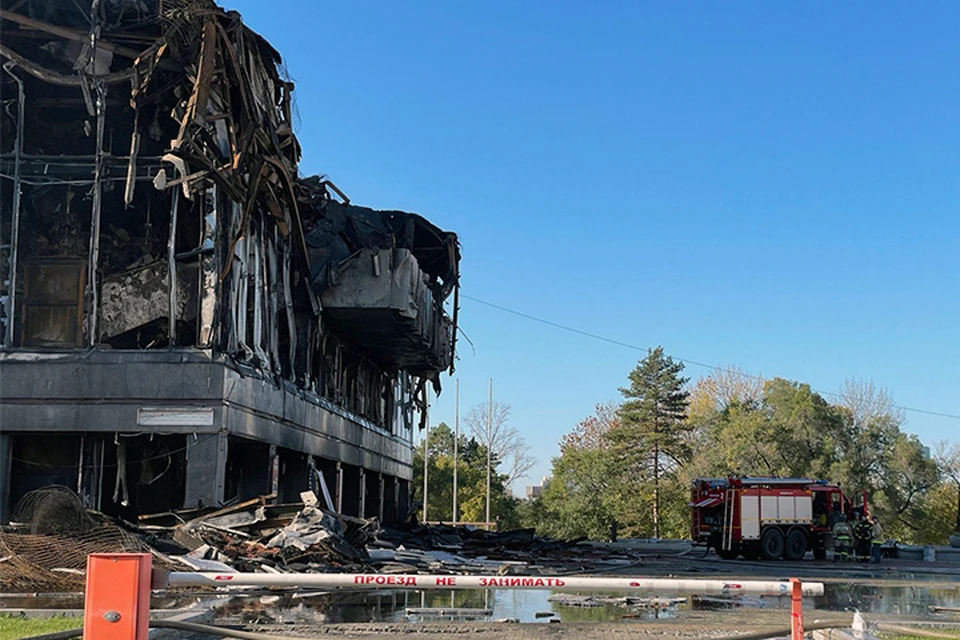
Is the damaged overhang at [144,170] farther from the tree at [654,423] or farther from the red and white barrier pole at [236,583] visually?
the tree at [654,423]

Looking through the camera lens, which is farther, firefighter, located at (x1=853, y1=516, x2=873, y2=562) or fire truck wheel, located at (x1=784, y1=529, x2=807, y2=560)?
firefighter, located at (x1=853, y1=516, x2=873, y2=562)

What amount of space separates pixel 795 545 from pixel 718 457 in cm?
3277

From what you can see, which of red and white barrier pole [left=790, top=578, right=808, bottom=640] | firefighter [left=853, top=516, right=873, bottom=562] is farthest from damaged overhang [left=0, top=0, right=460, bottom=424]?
firefighter [left=853, top=516, right=873, bottom=562]

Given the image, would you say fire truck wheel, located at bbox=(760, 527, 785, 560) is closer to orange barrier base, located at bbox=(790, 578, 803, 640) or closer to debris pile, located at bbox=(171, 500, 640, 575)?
debris pile, located at bbox=(171, 500, 640, 575)

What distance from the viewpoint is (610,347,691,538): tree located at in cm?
7600

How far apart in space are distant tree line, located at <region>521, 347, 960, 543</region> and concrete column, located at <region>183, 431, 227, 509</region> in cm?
4649

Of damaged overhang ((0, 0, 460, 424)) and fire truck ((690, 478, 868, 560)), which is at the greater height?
damaged overhang ((0, 0, 460, 424))

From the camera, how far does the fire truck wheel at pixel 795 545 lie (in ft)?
111

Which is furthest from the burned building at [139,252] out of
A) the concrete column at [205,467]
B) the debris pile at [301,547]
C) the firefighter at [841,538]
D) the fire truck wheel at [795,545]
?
the firefighter at [841,538]

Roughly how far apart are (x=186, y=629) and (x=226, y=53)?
17328 mm

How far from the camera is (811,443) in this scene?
211 ft

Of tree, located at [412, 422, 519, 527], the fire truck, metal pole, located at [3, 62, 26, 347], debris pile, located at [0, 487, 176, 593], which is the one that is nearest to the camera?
debris pile, located at [0, 487, 176, 593]

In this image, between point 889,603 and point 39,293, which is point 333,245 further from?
point 889,603

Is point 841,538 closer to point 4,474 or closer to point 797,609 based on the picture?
point 4,474
